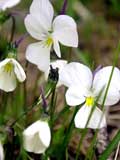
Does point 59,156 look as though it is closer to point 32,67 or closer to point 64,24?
point 64,24

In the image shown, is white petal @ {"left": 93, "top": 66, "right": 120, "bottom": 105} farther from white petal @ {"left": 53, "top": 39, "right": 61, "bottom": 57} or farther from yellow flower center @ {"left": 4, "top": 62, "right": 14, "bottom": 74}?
yellow flower center @ {"left": 4, "top": 62, "right": 14, "bottom": 74}

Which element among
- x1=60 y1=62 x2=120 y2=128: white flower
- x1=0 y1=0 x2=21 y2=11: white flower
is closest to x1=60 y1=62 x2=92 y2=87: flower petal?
x1=60 y1=62 x2=120 y2=128: white flower

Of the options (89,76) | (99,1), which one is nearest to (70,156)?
(89,76)

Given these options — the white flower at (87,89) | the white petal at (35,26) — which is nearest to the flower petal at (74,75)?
the white flower at (87,89)

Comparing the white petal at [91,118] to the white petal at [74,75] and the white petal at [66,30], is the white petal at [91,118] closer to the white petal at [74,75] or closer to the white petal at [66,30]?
the white petal at [74,75]

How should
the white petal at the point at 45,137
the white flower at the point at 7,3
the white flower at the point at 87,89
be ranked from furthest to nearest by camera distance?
the white flower at the point at 7,3 → the white flower at the point at 87,89 → the white petal at the point at 45,137

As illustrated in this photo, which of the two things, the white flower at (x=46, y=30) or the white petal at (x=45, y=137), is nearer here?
the white petal at (x=45, y=137)

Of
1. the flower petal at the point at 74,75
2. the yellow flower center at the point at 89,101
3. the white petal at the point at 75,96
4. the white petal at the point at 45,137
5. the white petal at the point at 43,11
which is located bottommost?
the yellow flower center at the point at 89,101

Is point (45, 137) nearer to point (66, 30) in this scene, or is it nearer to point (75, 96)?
point (75, 96)

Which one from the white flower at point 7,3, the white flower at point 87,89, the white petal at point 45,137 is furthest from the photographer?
the white flower at point 7,3
